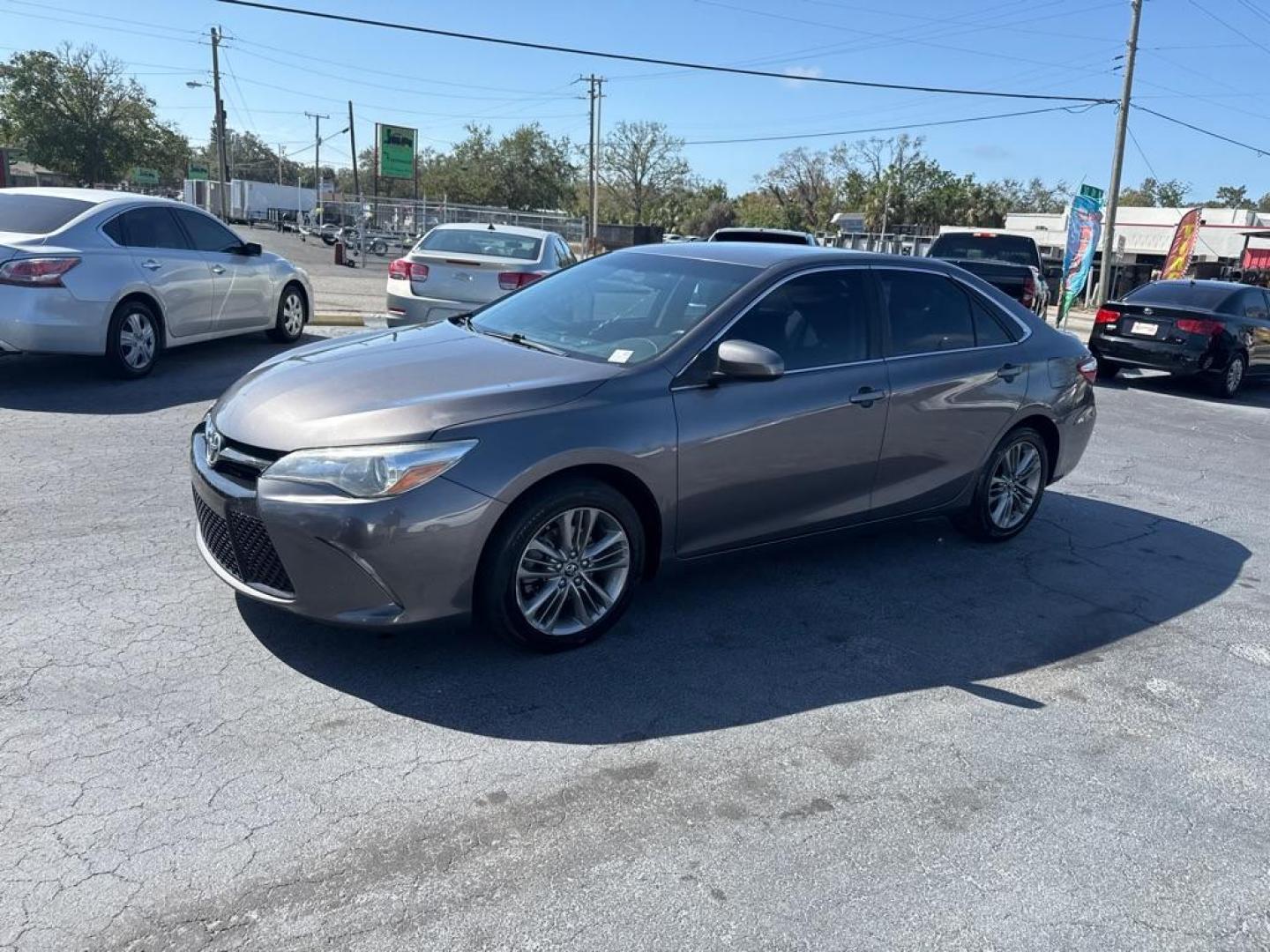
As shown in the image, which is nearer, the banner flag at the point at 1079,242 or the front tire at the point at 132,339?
the front tire at the point at 132,339

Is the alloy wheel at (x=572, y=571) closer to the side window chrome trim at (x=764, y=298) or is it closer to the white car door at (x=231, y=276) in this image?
the side window chrome trim at (x=764, y=298)

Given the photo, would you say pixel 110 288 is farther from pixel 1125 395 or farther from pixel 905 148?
pixel 905 148

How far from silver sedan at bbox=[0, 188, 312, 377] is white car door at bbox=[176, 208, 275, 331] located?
0.01m

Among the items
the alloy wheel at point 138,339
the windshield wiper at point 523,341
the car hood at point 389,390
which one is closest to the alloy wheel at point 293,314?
the alloy wheel at point 138,339

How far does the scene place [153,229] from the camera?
28.8 feet

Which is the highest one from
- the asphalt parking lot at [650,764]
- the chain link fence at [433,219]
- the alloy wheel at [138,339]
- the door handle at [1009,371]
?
the chain link fence at [433,219]

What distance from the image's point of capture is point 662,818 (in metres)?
3.02

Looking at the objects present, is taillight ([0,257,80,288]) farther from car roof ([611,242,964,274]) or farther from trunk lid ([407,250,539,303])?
car roof ([611,242,964,274])

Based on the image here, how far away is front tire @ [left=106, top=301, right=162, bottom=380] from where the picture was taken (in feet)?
27.1

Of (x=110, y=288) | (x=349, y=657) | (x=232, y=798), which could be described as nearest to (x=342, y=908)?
(x=232, y=798)

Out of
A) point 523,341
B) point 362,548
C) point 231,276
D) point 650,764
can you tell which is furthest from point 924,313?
point 231,276

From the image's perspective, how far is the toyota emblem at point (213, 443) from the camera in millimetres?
3854

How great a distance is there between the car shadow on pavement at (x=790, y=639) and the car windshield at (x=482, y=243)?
6536mm

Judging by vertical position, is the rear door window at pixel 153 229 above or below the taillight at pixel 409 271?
above
